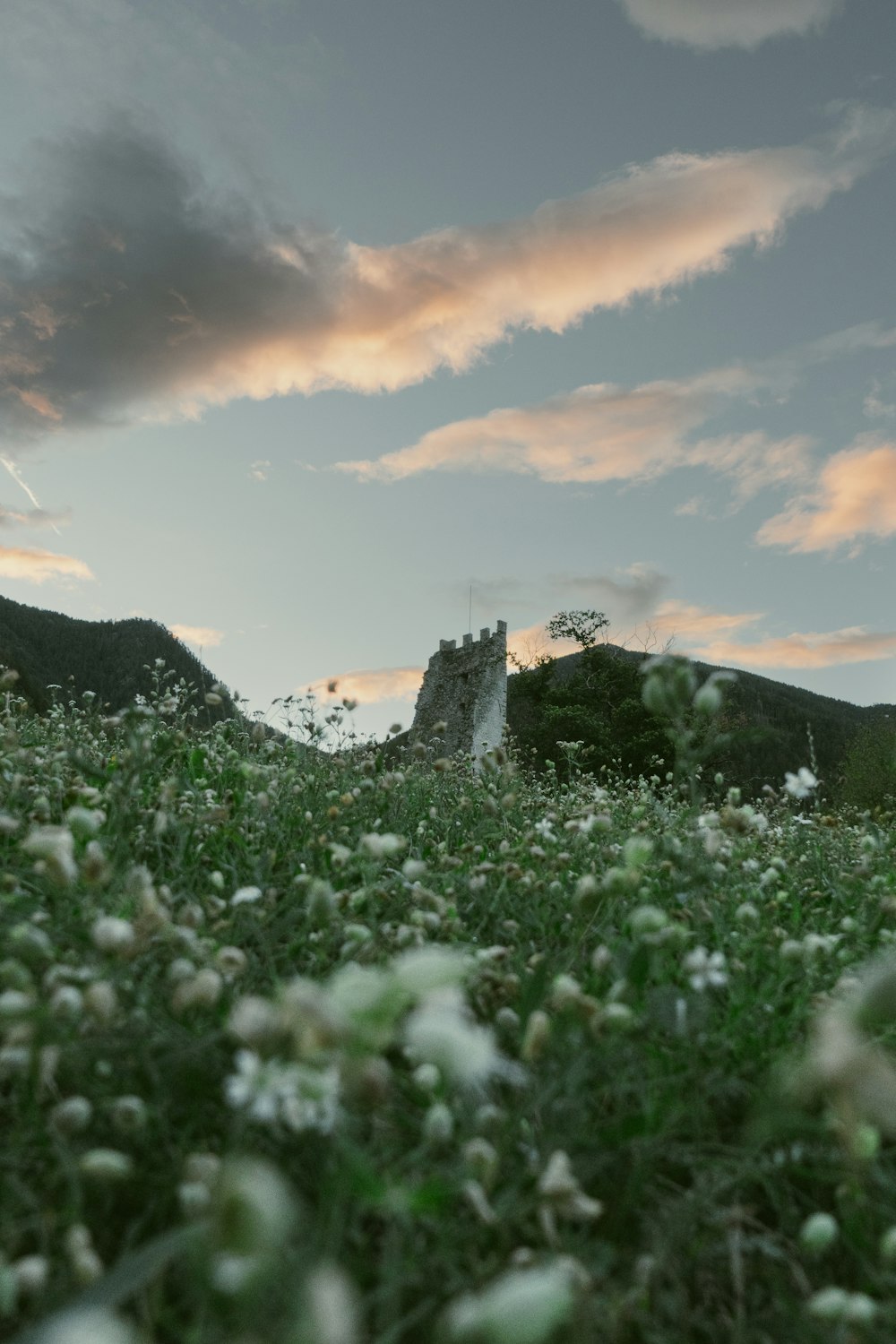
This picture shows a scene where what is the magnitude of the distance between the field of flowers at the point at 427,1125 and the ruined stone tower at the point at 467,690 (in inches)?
1227

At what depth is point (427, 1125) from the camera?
143 centimetres

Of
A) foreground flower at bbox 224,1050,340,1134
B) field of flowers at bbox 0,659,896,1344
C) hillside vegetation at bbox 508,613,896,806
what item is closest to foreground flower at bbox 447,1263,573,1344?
field of flowers at bbox 0,659,896,1344

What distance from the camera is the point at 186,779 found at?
4.12 meters

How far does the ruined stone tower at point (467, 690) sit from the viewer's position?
1389 inches

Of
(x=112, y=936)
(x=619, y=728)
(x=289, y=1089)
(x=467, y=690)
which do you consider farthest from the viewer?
(x=619, y=728)

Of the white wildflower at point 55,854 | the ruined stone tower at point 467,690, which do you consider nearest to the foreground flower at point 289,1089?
the white wildflower at point 55,854

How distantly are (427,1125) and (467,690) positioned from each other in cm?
3530

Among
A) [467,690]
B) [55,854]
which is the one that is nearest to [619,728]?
[467,690]

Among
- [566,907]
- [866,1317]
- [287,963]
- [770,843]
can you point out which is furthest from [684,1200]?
[770,843]

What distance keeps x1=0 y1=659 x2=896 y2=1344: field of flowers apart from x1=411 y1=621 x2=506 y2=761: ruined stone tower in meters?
31.2

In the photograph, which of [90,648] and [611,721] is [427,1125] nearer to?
[611,721]

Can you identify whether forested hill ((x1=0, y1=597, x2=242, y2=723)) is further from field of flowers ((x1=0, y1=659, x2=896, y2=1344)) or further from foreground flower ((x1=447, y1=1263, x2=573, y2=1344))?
foreground flower ((x1=447, y1=1263, x2=573, y2=1344))

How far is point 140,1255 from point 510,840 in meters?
3.22

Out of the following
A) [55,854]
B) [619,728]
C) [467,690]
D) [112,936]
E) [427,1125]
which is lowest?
[427,1125]
